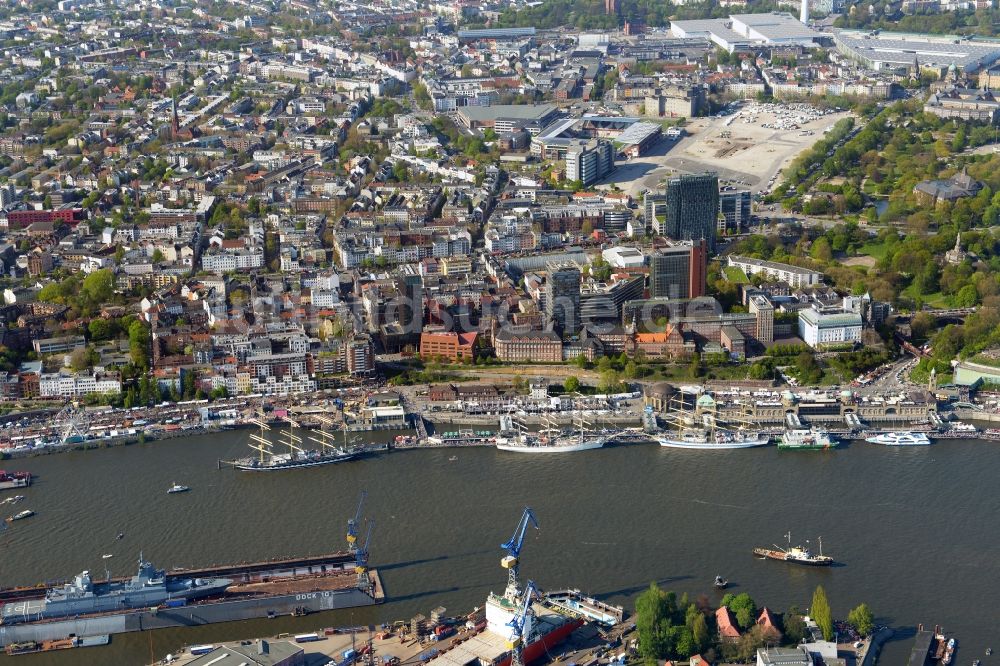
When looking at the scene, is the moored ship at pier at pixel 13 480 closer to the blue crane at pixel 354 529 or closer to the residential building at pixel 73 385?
the residential building at pixel 73 385

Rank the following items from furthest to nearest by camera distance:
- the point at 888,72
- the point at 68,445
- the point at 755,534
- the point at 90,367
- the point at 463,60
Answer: the point at 463,60 < the point at 888,72 < the point at 90,367 < the point at 68,445 < the point at 755,534

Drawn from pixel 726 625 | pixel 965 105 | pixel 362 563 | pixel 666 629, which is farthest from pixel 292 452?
pixel 965 105

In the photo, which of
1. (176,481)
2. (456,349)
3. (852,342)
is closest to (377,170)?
(456,349)

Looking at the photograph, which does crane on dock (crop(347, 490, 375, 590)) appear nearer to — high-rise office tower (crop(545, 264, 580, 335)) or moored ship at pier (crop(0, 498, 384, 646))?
moored ship at pier (crop(0, 498, 384, 646))

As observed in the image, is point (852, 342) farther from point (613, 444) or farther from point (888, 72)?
point (888, 72)

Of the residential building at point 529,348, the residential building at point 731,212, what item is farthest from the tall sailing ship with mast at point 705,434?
the residential building at point 731,212

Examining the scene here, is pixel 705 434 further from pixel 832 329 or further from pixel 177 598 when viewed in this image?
pixel 177 598

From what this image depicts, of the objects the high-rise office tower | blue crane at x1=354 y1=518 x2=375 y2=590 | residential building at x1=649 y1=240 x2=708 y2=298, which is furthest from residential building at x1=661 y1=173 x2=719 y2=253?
blue crane at x1=354 y1=518 x2=375 y2=590
